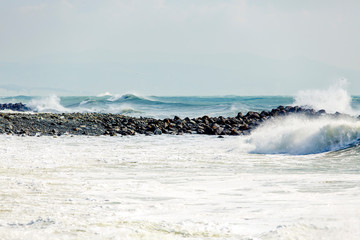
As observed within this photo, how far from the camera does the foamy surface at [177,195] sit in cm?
382

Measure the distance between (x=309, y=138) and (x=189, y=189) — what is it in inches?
245

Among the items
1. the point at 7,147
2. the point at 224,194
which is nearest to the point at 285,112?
the point at 7,147

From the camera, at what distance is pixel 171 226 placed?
12.9 feet

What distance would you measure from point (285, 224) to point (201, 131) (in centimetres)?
1227

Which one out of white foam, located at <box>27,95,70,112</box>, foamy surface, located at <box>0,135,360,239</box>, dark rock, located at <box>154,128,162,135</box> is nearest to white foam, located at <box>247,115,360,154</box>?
foamy surface, located at <box>0,135,360,239</box>

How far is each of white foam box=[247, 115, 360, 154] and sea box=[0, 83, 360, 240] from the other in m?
0.03

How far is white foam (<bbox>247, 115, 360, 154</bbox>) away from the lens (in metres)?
10.6

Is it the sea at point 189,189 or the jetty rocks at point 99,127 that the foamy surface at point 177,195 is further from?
the jetty rocks at point 99,127

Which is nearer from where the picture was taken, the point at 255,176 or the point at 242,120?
the point at 255,176

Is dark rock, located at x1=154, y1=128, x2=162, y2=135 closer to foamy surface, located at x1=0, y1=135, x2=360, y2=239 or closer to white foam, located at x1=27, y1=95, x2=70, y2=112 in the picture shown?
foamy surface, located at x1=0, y1=135, x2=360, y2=239

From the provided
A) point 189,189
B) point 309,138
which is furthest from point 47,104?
point 189,189

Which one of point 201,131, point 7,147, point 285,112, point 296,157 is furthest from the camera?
point 285,112

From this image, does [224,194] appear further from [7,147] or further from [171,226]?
[7,147]

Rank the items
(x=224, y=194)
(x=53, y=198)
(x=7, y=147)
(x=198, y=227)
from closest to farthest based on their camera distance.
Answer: (x=198, y=227)
(x=53, y=198)
(x=224, y=194)
(x=7, y=147)
